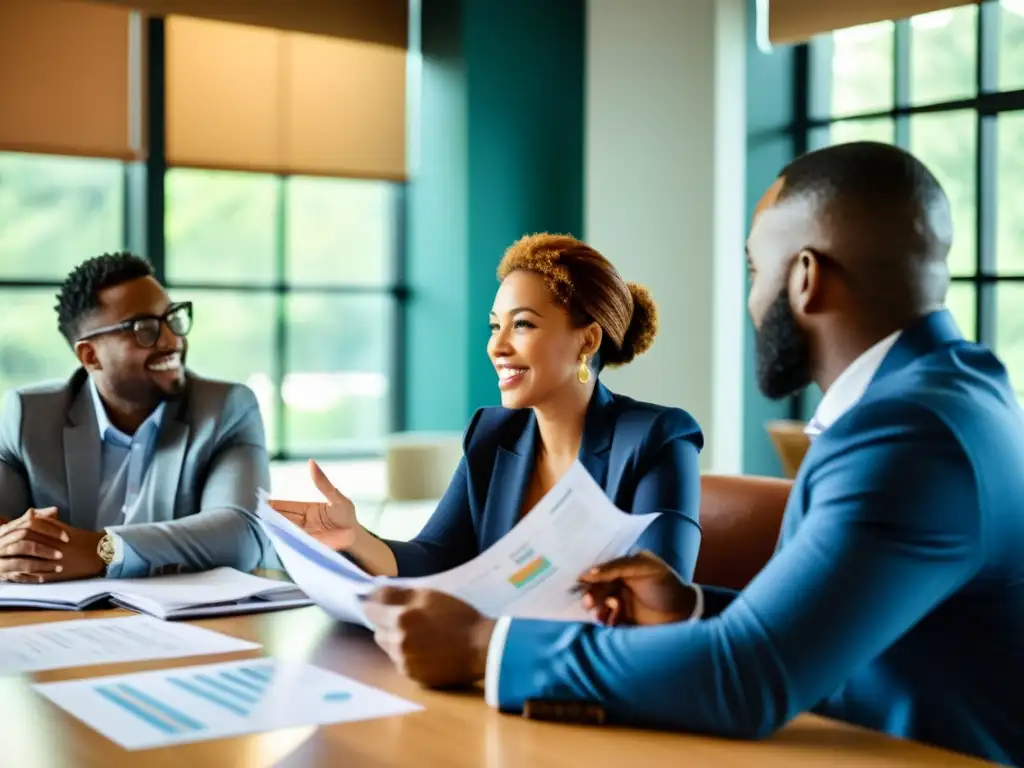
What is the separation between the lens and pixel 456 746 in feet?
4.05

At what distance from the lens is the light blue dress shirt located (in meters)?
2.66

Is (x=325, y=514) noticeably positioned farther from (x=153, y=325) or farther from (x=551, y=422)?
(x=153, y=325)

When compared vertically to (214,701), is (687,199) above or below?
above

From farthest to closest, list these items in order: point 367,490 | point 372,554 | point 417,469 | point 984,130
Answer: point 367,490
point 984,130
point 417,469
point 372,554

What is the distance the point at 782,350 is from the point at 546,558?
384 mm

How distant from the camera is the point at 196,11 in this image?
5980mm

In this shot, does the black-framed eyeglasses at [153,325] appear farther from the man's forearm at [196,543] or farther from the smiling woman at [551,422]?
the smiling woman at [551,422]

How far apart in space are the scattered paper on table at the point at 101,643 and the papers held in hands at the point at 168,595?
8cm

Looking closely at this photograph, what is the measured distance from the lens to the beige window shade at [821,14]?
5277 millimetres

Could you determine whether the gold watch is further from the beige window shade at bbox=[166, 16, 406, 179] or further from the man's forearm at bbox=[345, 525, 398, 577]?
the beige window shade at bbox=[166, 16, 406, 179]

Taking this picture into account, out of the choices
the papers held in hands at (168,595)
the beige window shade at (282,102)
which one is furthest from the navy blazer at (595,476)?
the beige window shade at (282,102)

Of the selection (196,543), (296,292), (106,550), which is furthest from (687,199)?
(106,550)

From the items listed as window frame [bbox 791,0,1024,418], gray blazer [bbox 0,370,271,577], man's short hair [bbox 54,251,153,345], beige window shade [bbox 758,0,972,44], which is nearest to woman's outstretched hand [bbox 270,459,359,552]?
gray blazer [bbox 0,370,271,577]

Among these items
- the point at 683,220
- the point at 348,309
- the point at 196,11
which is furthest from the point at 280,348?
the point at 683,220
